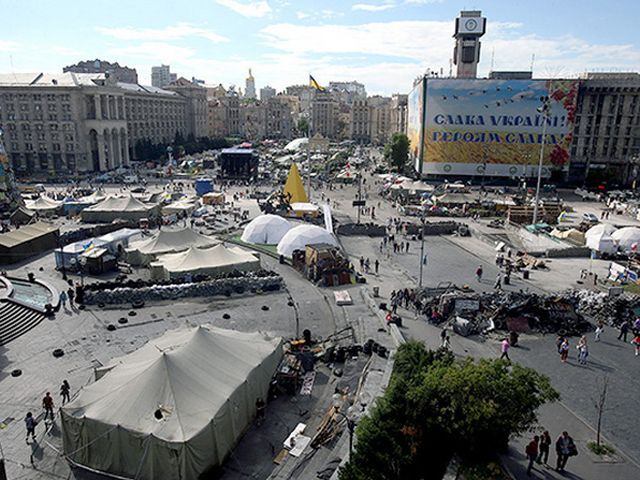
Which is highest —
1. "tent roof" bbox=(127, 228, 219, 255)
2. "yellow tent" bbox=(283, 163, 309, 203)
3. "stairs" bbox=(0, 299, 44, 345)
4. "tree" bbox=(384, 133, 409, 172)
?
"tree" bbox=(384, 133, 409, 172)

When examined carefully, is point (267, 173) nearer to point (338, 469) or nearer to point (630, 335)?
point (630, 335)

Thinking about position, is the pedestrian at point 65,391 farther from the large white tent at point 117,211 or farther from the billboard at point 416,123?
the billboard at point 416,123

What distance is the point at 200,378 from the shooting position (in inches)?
621

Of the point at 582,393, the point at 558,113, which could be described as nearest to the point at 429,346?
the point at 582,393

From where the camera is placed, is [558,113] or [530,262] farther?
[558,113]

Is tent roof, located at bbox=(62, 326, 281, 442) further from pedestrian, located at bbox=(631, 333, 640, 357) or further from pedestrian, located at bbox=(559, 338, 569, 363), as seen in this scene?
pedestrian, located at bbox=(631, 333, 640, 357)

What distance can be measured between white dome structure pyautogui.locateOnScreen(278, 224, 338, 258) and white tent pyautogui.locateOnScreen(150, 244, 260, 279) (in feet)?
12.9

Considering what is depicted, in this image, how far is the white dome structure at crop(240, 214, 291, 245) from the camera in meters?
40.0

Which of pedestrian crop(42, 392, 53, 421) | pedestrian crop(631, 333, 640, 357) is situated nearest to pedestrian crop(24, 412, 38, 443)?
pedestrian crop(42, 392, 53, 421)

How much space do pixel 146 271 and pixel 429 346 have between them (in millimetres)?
19539

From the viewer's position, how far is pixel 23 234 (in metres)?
37.0

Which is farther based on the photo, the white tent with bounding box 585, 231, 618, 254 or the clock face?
the clock face

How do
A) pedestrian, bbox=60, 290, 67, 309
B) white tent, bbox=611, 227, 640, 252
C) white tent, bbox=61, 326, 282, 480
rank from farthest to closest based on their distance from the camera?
white tent, bbox=611, 227, 640, 252
pedestrian, bbox=60, 290, 67, 309
white tent, bbox=61, 326, 282, 480

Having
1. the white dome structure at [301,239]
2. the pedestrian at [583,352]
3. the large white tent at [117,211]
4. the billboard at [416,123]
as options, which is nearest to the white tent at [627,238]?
the pedestrian at [583,352]
